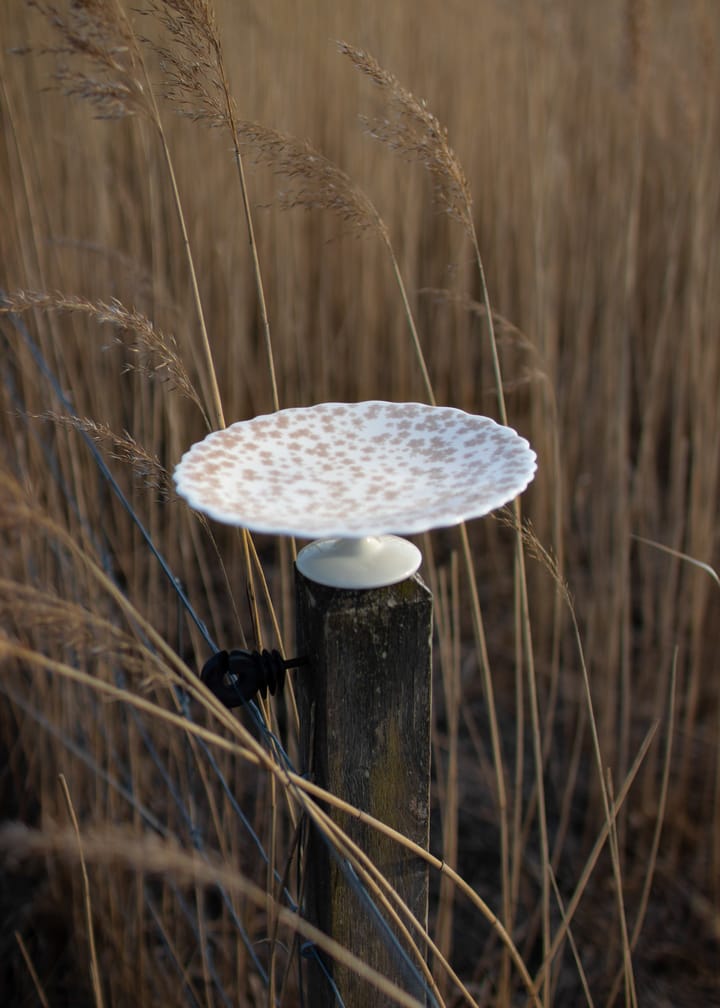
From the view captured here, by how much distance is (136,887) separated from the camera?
107cm

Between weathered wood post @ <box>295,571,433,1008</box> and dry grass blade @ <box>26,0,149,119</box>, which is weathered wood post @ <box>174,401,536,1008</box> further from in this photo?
dry grass blade @ <box>26,0,149,119</box>

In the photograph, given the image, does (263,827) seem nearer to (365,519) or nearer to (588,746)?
(588,746)

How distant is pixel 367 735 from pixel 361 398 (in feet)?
3.99

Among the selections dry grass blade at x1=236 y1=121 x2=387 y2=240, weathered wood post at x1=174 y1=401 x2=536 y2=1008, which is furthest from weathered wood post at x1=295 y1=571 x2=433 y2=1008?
dry grass blade at x1=236 y1=121 x2=387 y2=240

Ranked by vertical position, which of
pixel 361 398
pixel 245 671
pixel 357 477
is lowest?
pixel 361 398

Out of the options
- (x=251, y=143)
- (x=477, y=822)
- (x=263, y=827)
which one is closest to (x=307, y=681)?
(x=251, y=143)

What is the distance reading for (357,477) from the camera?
1.99 ft

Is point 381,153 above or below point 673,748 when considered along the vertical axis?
above

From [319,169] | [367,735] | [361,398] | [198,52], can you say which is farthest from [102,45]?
[361,398]

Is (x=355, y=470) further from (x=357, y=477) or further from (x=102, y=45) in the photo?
(x=102, y=45)

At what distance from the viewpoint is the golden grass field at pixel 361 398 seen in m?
0.77

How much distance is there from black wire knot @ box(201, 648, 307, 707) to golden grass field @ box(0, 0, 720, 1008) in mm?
34

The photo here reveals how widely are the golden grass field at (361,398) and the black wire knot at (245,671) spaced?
3cm

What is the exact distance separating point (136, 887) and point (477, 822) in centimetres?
60
